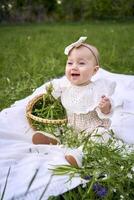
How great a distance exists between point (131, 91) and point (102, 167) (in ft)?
4.90

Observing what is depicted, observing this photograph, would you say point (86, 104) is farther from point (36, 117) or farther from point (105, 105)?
point (36, 117)

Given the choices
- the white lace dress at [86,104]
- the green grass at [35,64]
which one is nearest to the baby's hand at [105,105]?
the white lace dress at [86,104]

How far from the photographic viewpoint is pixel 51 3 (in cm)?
3216

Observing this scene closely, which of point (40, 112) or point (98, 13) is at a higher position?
point (40, 112)

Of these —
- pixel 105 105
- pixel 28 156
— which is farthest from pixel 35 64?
pixel 28 156

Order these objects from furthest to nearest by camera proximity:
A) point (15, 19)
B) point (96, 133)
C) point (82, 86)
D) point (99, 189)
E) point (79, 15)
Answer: point (79, 15)
point (15, 19)
point (82, 86)
point (96, 133)
point (99, 189)

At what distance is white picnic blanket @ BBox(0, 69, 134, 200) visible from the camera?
321 cm

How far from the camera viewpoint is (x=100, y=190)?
318 centimetres

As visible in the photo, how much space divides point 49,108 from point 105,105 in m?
0.45

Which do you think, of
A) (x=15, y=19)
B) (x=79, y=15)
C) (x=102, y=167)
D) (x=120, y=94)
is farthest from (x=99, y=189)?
(x=79, y=15)

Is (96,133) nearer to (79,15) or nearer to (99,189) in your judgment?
(99,189)

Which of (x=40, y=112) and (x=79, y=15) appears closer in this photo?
(x=40, y=112)

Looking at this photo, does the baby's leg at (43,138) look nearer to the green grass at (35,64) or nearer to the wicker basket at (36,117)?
the wicker basket at (36,117)

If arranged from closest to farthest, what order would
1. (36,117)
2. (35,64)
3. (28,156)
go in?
(28,156) < (36,117) < (35,64)
